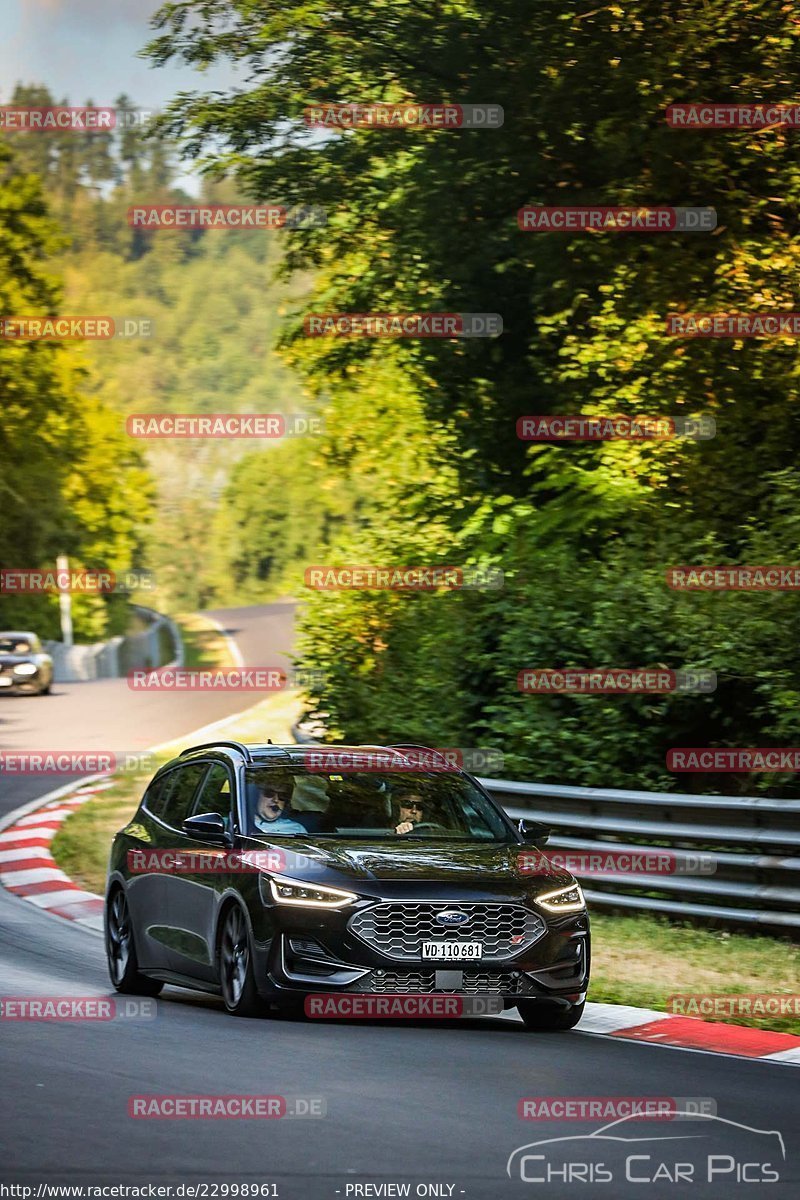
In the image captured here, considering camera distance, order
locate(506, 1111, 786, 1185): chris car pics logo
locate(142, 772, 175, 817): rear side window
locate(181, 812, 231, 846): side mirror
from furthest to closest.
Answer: locate(142, 772, 175, 817): rear side window < locate(181, 812, 231, 846): side mirror < locate(506, 1111, 786, 1185): chris car pics logo

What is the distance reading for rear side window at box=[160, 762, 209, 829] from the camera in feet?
37.0

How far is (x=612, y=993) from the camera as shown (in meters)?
11.1

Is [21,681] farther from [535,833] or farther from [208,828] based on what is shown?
[208,828]

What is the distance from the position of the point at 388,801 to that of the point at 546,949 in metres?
1.33

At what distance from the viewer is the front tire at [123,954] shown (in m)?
11.3

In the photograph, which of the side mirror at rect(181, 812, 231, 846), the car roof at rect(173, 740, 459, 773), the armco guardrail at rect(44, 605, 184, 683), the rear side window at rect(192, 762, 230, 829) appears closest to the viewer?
the side mirror at rect(181, 812, 231, 846)

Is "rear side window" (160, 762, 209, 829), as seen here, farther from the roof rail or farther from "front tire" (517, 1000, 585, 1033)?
"front tire" (517, 1000, 585, 1033)

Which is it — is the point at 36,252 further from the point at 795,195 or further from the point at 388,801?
the point at 388,801

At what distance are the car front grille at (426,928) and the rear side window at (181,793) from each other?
1936 millimetres

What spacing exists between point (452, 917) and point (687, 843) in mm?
4220

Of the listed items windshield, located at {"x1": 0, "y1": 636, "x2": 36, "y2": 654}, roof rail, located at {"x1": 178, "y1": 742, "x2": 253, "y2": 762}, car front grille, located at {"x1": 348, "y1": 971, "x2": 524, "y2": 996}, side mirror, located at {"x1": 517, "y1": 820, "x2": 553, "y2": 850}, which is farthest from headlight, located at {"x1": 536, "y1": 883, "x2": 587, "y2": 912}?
windshield, located at {"x1": 0, "y1": 636, "x2": 36, "y2": 654}

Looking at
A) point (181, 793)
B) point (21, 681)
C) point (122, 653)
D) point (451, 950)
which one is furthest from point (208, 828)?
point (122, 653)

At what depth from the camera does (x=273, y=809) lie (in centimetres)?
1045

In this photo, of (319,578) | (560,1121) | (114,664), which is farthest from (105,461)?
(560,1121)
